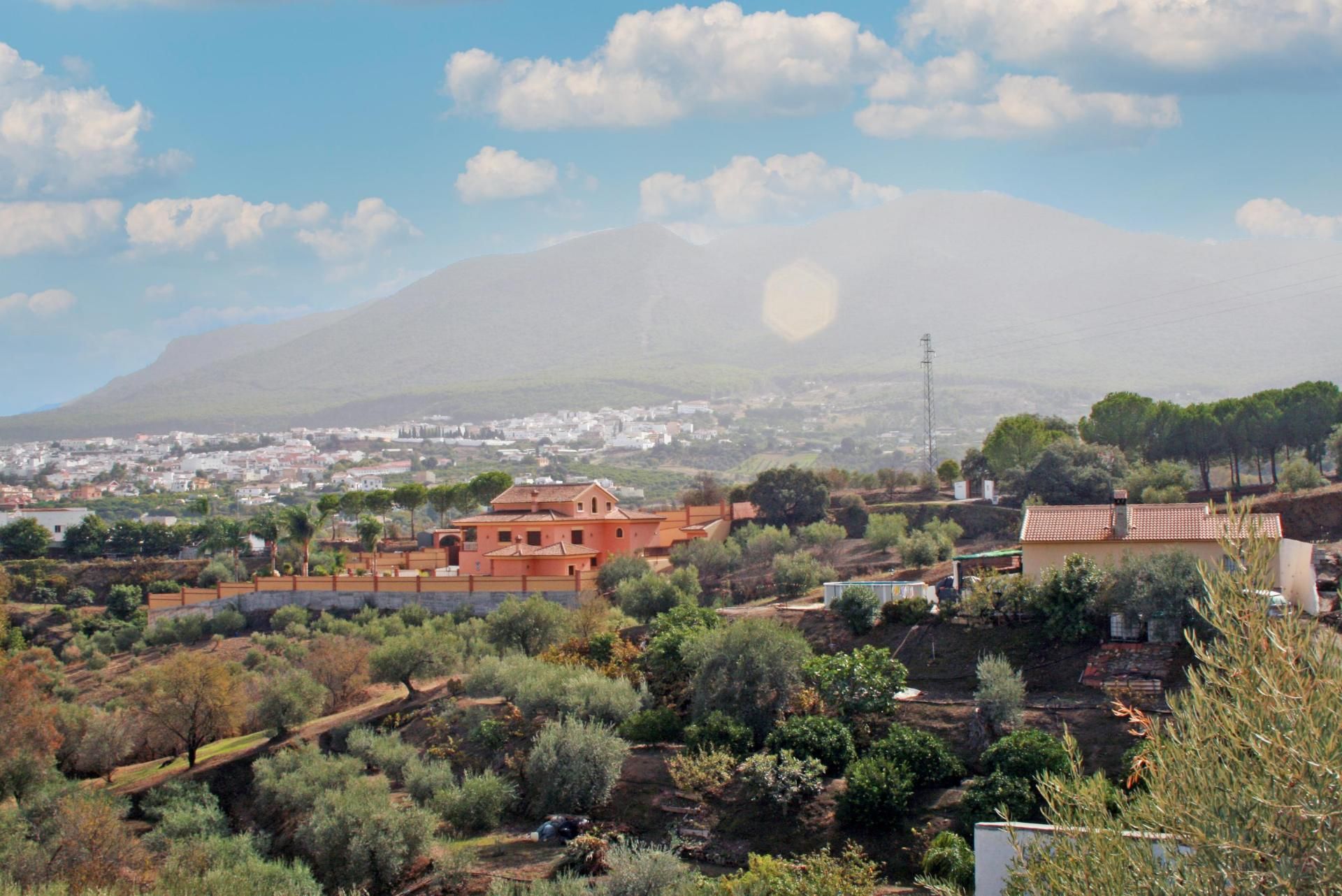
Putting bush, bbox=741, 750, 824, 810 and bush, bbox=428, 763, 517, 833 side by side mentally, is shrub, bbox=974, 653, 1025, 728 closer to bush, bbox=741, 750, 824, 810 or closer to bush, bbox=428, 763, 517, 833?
bush, bbox=741, 750, 824, 810

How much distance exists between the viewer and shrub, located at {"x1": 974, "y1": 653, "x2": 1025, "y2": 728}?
72.1 ft

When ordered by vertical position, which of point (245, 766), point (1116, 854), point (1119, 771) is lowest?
point (245, 766)

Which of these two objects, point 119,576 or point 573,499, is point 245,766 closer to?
point 573,499

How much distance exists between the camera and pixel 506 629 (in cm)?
3497

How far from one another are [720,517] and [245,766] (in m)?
26.7

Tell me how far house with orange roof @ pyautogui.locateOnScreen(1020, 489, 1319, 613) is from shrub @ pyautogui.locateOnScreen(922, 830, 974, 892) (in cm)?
941

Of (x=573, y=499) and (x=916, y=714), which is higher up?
(x=573, y=499)

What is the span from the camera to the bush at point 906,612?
1115 inches

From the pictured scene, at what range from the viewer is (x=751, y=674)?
992 inches

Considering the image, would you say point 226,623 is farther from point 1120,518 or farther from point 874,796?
point 1120,518

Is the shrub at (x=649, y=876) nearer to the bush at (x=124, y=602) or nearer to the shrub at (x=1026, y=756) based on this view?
the shrub at (x=1026, y=756)

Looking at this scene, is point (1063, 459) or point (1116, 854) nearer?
point (1116, 854)

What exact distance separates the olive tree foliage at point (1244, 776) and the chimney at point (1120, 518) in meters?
17.5

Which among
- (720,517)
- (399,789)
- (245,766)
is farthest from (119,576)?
(399,789)
